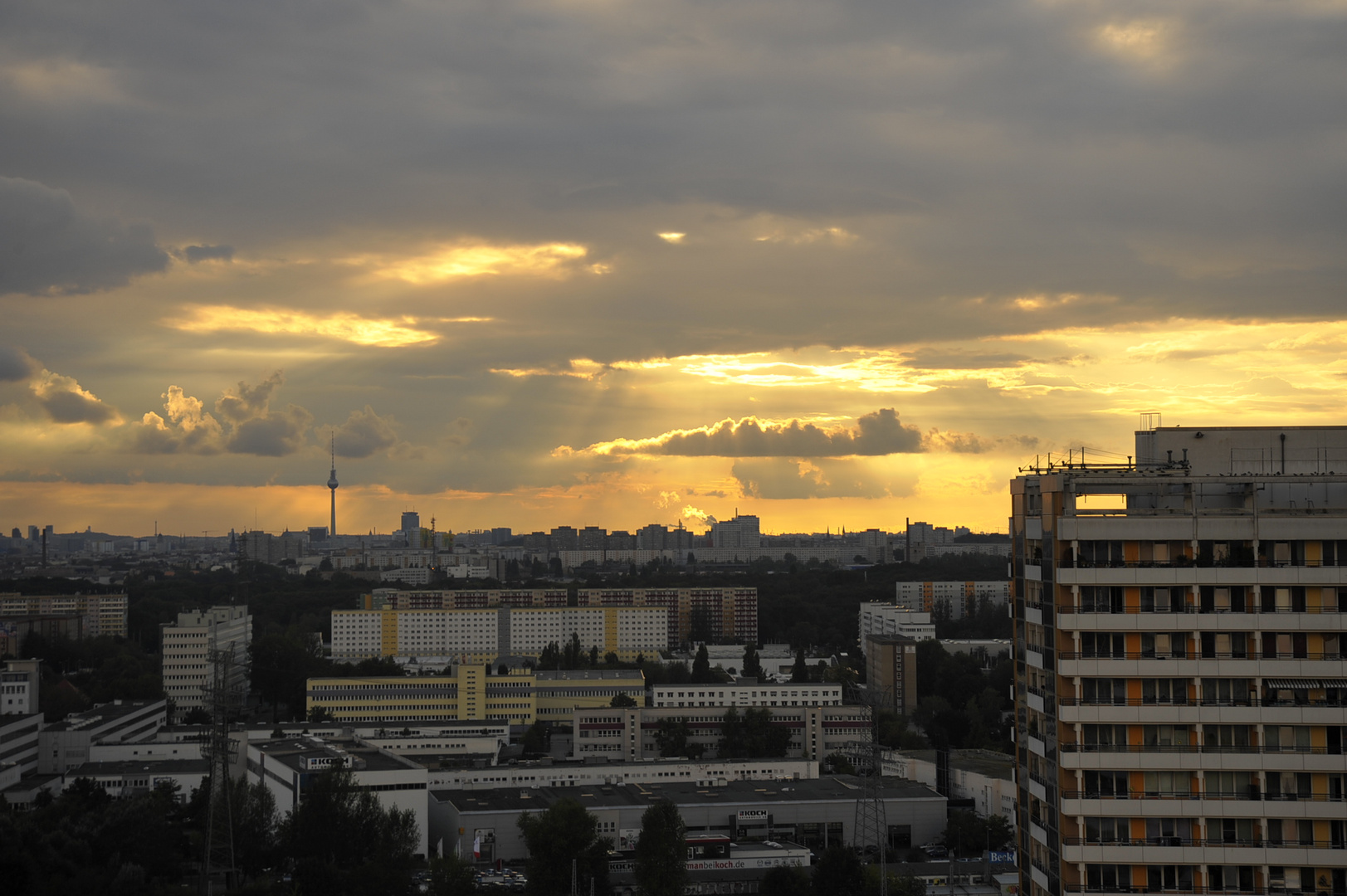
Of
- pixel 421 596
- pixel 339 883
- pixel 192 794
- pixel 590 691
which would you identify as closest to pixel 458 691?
pixel 590 691

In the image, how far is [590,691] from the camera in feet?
178

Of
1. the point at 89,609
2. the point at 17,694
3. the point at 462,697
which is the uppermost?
the point at 89,609

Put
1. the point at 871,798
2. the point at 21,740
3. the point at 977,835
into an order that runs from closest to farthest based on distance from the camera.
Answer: the point at 977,835 → the point at 871,798 → the point at 21,740

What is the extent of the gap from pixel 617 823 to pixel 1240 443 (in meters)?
23.8

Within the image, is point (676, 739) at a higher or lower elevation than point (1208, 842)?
lower

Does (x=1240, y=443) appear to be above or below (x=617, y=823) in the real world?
above

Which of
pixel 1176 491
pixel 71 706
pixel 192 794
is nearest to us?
pixel 1176 491

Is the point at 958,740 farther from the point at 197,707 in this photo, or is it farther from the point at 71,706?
the point at 71,706

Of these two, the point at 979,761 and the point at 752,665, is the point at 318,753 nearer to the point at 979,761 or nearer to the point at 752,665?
the point at 979,761

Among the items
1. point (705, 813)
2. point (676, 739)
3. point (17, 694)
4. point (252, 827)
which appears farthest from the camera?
point (676, 739)

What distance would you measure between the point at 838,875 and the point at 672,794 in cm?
950

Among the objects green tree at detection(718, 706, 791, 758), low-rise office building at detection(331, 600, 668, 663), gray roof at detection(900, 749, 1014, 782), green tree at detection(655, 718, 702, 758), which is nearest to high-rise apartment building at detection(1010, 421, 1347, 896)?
gray roof at detection(900, 749, 1014, 782)

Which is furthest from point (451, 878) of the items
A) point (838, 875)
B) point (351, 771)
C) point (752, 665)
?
point (752, 665)

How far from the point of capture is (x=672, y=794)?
117ft
